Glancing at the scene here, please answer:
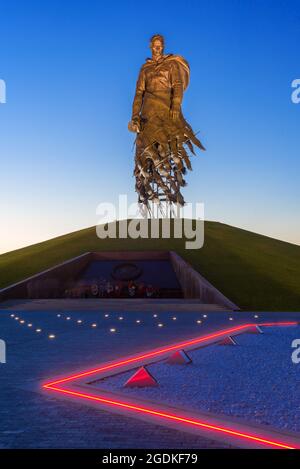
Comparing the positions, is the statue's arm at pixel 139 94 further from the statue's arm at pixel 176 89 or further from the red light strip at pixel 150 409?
the red light strip at pixel 150 409

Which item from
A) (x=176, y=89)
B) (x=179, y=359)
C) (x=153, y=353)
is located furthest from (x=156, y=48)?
(x=179, y=359)

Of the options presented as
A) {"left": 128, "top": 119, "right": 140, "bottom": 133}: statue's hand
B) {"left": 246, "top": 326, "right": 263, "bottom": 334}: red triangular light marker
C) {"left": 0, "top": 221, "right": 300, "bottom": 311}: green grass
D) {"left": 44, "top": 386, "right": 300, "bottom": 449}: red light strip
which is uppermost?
{"left": 128, "top": 119, "right": 140, "bottom": 133}: statue's hand

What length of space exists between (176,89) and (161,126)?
11.1 ft

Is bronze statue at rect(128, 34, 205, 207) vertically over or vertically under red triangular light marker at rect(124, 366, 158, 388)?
over

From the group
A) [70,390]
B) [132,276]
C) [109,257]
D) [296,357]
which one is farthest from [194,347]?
[109,257]

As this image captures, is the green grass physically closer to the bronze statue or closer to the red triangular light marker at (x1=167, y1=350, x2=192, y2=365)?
the bronze statue

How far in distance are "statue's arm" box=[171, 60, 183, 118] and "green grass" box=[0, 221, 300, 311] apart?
10.8 metres

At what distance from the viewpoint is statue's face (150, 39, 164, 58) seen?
3759 centimetres

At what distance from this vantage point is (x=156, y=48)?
3775 cm

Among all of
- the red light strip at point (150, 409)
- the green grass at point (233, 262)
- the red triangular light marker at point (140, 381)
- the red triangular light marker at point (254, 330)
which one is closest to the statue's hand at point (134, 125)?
the green grass at point (233, 262)

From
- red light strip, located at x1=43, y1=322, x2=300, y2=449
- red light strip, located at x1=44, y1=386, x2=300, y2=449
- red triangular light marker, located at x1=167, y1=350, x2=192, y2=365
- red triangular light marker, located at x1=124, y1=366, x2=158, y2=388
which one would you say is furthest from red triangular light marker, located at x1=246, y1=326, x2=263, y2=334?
red light strip, located at x1=44, y1=386, x2=300, y2=449

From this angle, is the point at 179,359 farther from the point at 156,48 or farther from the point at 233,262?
the point at 156,48
